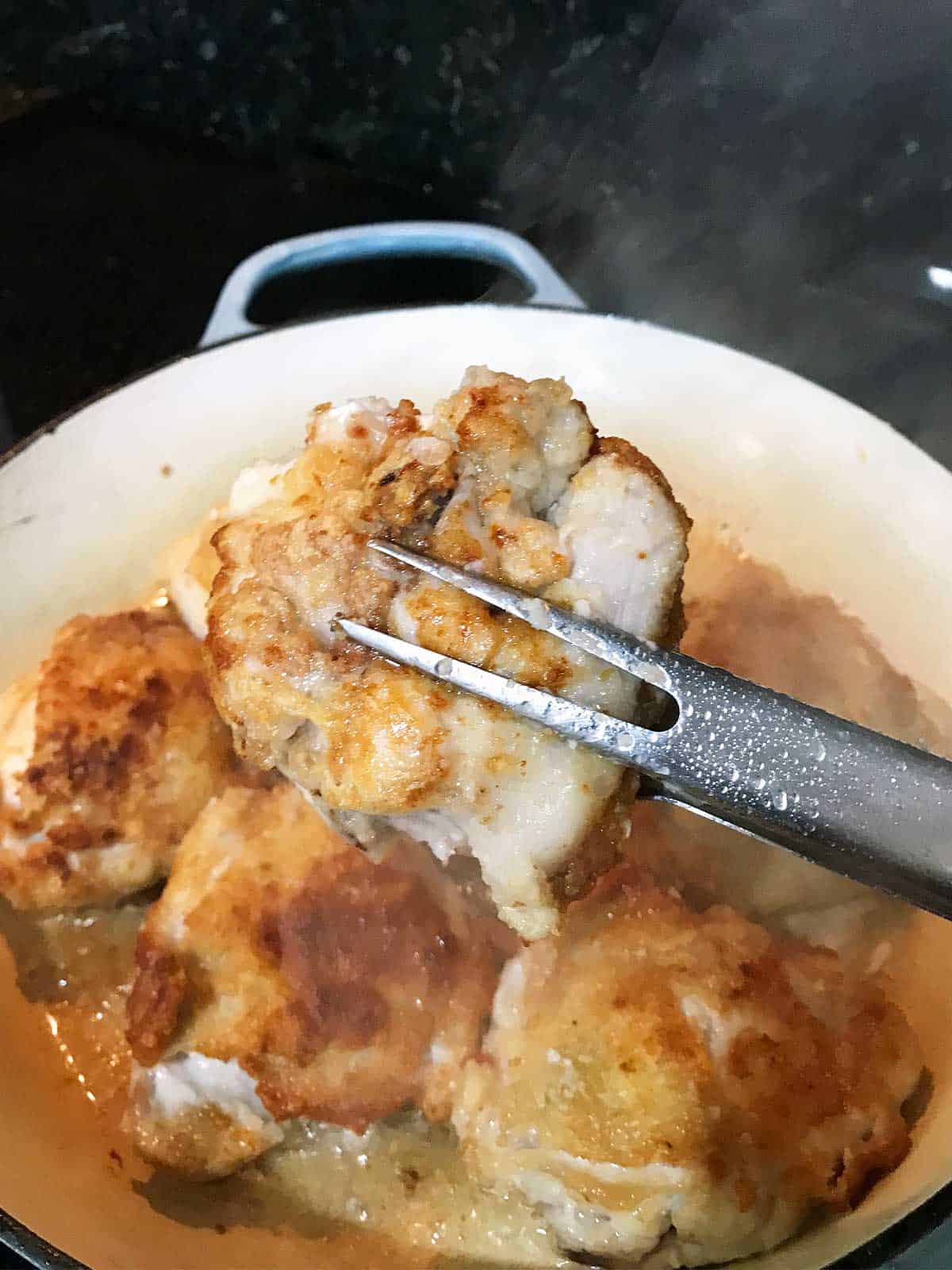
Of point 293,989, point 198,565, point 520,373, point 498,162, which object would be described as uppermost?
point 498,162

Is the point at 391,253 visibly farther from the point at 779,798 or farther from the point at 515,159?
the point at 779,798

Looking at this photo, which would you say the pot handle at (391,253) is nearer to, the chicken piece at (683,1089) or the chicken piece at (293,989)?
the chicken piece at (293,989)

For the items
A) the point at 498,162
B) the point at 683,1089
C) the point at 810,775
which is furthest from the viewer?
the point at 498,162

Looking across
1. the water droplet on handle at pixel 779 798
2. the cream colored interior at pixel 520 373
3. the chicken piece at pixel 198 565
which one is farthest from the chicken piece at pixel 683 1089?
the chicken piece at pixel 198 565

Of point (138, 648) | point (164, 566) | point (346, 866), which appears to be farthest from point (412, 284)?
point (346, 866)

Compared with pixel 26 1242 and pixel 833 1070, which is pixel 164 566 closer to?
pixel 26 1242

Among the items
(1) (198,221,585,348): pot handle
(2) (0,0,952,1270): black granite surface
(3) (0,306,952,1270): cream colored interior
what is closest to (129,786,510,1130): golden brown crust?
(3) (0,306,952,1270): cream colored interior

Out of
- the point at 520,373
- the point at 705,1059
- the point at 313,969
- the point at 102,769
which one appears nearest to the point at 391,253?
the point at 520,373
